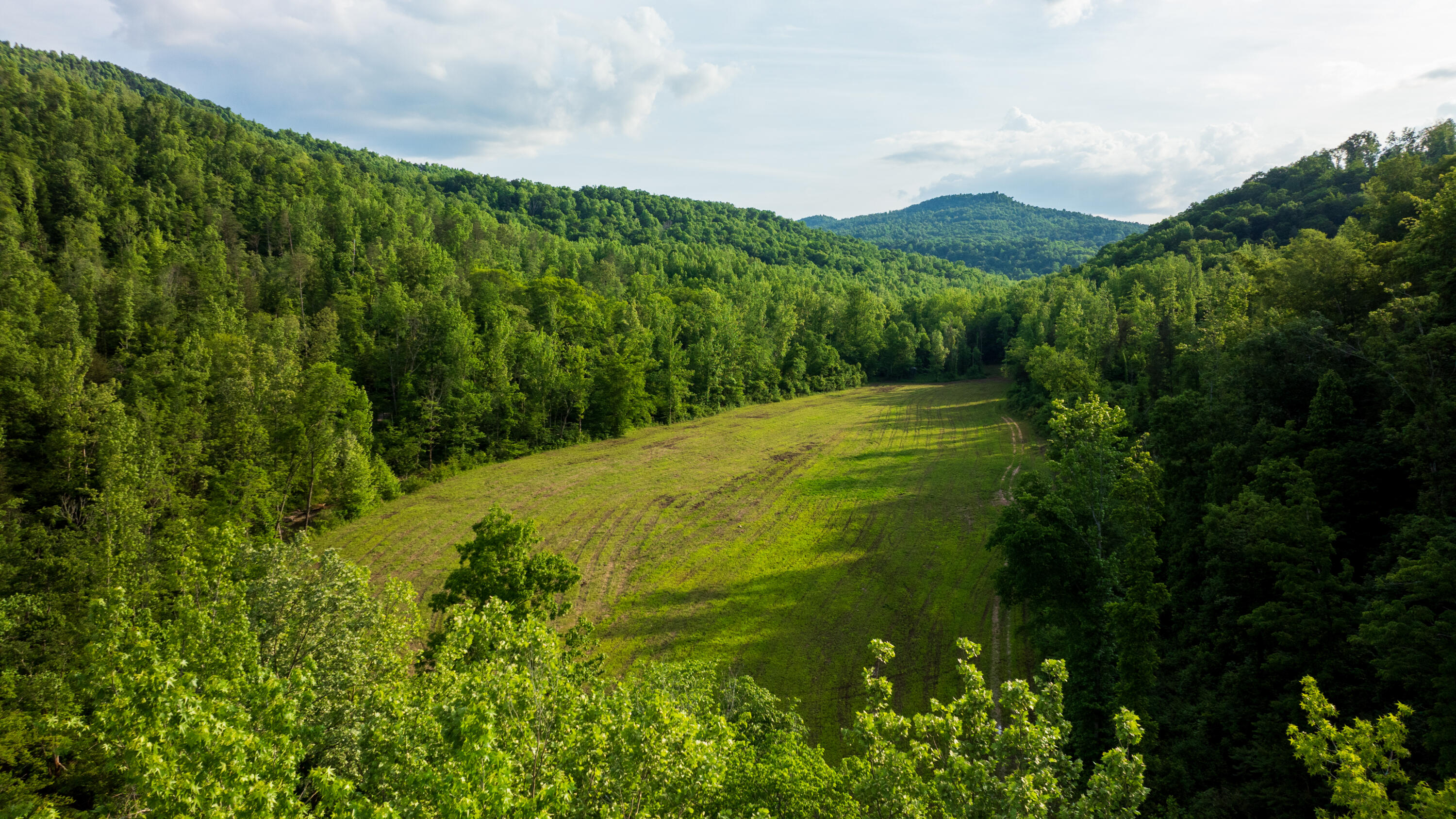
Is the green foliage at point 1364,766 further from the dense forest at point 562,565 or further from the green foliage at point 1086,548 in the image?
the green foliage at point 1086,548

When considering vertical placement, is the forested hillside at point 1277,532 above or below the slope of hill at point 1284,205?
below

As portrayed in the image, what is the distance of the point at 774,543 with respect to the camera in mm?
41094

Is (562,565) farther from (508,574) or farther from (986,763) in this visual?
(986,763)

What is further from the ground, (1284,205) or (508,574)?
(1284,205)

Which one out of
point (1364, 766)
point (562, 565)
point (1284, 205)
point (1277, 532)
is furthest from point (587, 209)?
point (1364, 766)

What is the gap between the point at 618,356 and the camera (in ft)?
229

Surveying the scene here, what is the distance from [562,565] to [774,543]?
21572 mm

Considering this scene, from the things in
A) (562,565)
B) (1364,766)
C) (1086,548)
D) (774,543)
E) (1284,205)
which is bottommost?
(774,543)

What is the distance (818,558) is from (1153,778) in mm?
Answer: 22279

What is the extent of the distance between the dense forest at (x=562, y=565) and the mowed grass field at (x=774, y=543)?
116 inches

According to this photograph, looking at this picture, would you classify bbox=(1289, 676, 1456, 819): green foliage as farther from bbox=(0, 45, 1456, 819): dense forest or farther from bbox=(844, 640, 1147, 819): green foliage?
bbox=(844, 640, 1147, 819): green foliage

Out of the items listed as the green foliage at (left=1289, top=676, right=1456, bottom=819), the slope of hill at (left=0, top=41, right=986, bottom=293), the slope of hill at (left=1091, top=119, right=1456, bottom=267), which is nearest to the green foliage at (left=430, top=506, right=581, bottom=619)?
the green foliage at (left=1289, top=676, right=1456, bottom=819)

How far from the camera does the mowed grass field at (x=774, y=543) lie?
28125 millimetres

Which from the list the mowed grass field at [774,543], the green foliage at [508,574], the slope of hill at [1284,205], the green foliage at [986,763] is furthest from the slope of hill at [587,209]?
the green foliage at [986,763]
